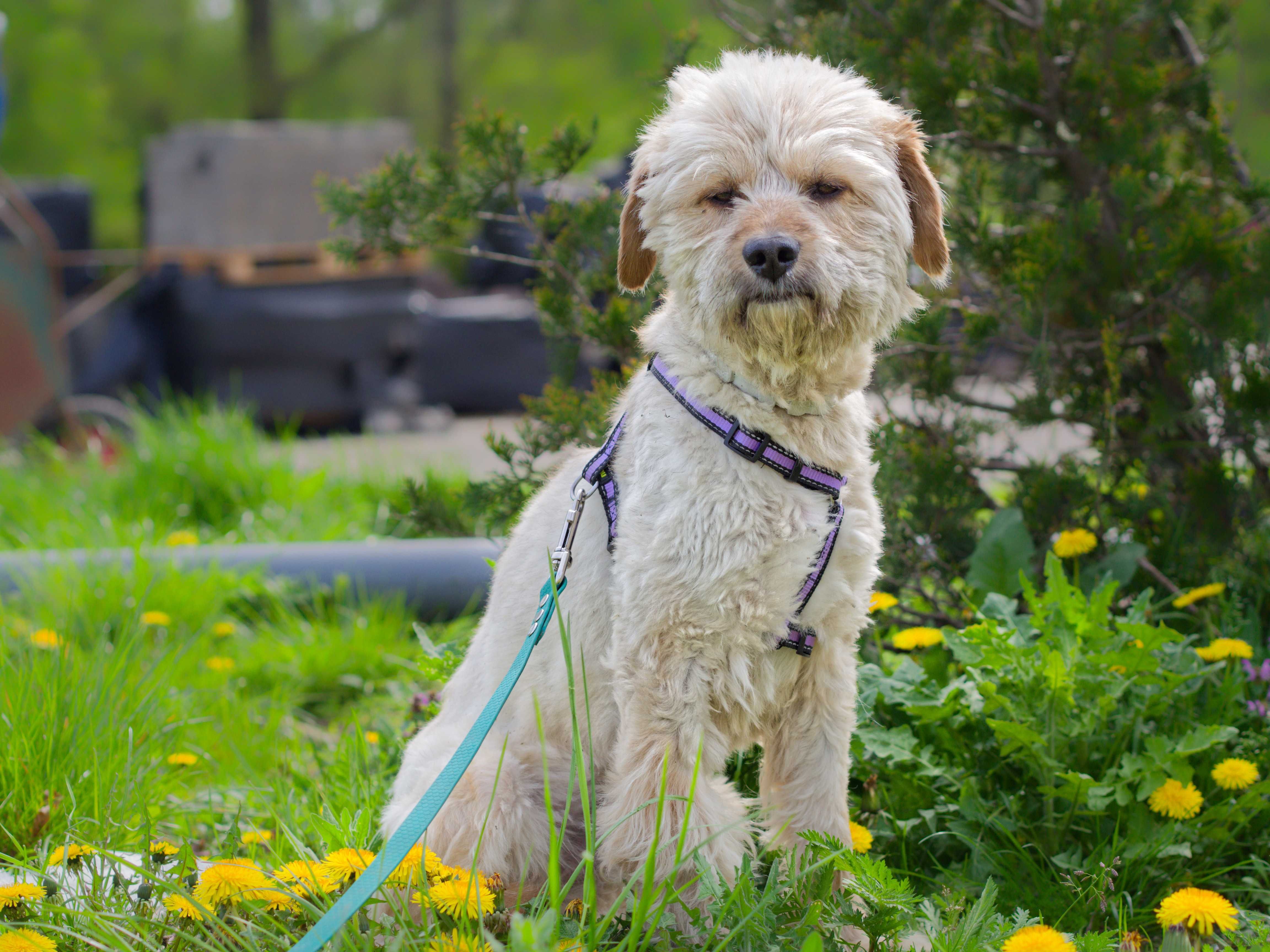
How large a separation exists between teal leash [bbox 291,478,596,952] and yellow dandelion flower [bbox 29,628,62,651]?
1.78 metres

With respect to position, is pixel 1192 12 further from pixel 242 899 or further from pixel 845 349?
pixel 242 899

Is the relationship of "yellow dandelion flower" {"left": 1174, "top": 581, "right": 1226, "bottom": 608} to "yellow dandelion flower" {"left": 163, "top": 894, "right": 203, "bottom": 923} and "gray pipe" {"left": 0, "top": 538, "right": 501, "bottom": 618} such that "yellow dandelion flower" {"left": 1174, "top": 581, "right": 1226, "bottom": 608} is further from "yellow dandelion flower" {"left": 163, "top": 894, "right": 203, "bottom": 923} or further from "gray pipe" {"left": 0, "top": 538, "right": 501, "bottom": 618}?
"yellow dandelion flower" {"left": 163, "top": 894, "right": 203, "bottom": 923}

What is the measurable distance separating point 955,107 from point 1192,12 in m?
0.79

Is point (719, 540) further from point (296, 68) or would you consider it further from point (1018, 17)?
point (296, 68)

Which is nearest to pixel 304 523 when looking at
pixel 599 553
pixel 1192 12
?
pixel 599 553

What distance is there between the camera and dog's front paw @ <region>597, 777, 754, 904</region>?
6.68 feet

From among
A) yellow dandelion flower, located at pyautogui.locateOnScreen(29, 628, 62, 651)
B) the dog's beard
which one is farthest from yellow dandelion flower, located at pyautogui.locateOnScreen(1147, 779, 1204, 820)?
yellow dandelion flower, located at pyautogui.locateOnScreen(29, 628, 62, 651)

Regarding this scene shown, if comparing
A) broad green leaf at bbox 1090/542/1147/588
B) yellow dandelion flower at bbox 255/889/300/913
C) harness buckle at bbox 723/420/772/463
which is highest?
harness buckle at bbox 723/420/772/463

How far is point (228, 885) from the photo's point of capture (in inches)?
76.4

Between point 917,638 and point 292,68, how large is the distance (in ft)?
78.4

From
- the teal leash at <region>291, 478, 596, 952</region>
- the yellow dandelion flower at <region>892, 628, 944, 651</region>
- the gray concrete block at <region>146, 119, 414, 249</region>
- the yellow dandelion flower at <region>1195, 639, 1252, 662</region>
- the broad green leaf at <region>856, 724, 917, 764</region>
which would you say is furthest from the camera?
the gray concrete block at <region>146, 119, 414, 249</region>

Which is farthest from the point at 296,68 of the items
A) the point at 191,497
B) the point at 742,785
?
the point at 742,785

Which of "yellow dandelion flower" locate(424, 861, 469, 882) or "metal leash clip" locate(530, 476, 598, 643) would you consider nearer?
"yellow dandelion flower" locate(424, 861, 469, 882)

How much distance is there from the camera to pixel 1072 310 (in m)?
3.40
